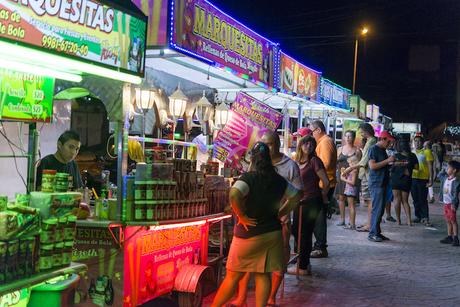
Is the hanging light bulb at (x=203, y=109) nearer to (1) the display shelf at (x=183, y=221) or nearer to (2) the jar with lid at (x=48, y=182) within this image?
(1) the display shelf at (x=183, y=221)

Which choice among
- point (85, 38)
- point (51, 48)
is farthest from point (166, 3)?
point (51, 48)

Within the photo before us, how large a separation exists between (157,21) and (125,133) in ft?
4.94

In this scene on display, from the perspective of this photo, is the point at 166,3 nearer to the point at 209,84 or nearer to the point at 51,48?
the point at 51,48

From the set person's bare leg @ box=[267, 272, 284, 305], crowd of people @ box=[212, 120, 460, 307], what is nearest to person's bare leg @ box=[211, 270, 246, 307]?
crowd of people @ box=[212, 120, 460, 307]

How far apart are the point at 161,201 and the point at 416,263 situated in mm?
5474

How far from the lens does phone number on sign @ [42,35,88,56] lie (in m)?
3.30

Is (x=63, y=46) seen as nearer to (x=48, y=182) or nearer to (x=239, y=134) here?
(x=48, y=182)

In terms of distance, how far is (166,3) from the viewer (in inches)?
214

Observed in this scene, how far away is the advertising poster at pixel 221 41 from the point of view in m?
5.69

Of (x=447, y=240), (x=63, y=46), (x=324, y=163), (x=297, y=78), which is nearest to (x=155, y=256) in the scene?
(x=63, y=46)

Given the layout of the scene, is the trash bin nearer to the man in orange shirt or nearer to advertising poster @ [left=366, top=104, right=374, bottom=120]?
the man in orange shirt

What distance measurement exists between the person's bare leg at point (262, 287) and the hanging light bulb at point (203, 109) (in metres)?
4.28

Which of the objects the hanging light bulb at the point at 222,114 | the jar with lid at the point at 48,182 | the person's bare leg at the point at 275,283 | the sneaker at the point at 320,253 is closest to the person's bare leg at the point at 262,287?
the person's bare leg at the point at 275,283

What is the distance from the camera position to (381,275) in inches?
296
